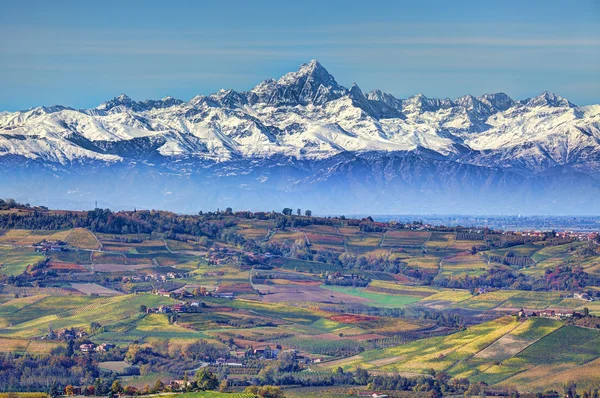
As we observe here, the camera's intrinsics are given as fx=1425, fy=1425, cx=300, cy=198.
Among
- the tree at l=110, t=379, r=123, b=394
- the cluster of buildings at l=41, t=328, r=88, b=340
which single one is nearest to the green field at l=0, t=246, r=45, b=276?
the cluster of buildings at l=41, t=328, r=88, b=340

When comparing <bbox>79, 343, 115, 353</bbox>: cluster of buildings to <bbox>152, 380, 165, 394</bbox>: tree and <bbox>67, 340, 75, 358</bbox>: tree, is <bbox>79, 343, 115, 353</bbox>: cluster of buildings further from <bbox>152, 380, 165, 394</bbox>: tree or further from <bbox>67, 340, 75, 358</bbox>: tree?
<bbox>152, 380, 165, 394</bbox>: tree

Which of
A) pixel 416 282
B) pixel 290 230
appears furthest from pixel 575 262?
pixel 290 230

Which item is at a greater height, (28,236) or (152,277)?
(28,236)

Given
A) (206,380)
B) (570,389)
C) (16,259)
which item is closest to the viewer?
(206,380)

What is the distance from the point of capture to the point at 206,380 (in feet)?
304

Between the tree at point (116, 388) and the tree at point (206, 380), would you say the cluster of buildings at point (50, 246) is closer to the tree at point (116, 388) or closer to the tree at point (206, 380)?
the tree at point (206, 380)

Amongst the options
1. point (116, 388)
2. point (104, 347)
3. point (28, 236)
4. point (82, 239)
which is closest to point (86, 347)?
point (104, 347)

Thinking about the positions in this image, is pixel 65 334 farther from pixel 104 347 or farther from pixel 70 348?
pixel 70 348

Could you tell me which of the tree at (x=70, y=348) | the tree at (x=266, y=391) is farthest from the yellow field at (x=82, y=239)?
the tree at (x=266, y=391)

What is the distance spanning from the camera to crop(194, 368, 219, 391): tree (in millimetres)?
92000

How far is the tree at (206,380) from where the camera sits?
92.0 m

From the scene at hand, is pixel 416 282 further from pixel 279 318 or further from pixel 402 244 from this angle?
pixel 279 318

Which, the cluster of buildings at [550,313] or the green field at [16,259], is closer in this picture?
the cluster of buildings at [550,313]

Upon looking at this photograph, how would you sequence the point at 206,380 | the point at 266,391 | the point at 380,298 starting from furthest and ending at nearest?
the point at 380,298 < the point at 206,380 < the point at 266,391
